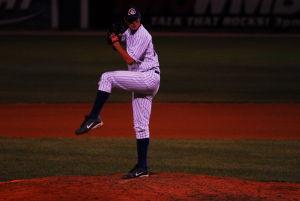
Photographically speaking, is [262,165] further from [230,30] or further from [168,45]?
[230,30]

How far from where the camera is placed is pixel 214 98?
15.9 meters

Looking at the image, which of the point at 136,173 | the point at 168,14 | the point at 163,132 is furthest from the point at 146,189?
the point at 168,14

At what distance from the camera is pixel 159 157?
9859 mm

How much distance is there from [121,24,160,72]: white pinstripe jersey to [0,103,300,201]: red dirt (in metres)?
1.21

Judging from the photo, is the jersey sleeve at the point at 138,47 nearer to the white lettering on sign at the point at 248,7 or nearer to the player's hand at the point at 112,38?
the player's hand at the point at 112,38

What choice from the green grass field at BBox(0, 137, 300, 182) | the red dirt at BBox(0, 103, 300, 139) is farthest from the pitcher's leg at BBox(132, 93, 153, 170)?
the red dirt at BBox(0, 103, 300, 139)

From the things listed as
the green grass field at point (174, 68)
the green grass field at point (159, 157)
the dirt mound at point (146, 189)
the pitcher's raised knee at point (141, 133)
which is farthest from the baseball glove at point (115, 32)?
the green grass field at point (174, 68)

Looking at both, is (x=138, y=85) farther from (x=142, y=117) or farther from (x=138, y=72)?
(x=142, y=117)

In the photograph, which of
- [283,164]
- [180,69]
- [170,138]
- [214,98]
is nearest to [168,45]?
[180,69]

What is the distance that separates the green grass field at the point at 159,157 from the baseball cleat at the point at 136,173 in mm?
1425

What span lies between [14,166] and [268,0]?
30542 mm

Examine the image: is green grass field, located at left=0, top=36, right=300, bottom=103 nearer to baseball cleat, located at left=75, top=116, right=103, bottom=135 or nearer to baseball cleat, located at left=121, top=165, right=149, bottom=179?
baseball cleat, located at left=121, top=165, right=149, bottom=179

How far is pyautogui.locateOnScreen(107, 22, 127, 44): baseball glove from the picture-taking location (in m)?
6.75

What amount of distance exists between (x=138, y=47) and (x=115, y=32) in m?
0.27
